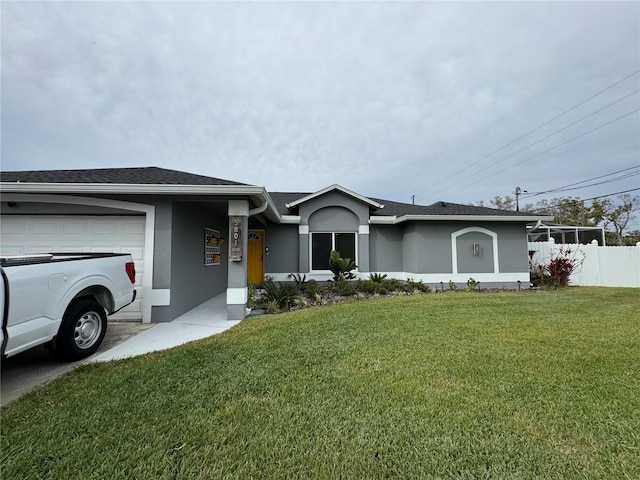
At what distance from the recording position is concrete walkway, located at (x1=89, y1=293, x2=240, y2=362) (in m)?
4.14

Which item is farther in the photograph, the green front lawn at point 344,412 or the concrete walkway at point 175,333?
the concrete walkway at point 175,333

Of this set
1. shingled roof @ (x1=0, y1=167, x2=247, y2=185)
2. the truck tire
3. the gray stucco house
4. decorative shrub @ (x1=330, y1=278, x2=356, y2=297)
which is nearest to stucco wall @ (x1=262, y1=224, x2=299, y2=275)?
the gray stucco house

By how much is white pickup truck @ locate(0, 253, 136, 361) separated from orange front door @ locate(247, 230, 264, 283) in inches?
240

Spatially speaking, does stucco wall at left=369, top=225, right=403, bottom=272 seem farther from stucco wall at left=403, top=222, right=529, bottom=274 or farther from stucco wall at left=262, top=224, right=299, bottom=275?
stucco wall at left=262, top=224, right=299, bottom=275

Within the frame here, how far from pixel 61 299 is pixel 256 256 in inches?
295

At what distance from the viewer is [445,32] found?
787 centimetres

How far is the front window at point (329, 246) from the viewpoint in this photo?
11.0m

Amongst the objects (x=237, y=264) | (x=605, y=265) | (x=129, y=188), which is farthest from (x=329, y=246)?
(x=605, y=265)

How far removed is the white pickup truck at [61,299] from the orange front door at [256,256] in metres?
6.09

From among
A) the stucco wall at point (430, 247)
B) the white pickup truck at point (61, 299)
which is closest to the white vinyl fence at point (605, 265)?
the stucco wall at point (430, 247)

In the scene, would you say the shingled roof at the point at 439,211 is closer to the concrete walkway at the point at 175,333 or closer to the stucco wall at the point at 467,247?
the stucco wall at the point at 467,247

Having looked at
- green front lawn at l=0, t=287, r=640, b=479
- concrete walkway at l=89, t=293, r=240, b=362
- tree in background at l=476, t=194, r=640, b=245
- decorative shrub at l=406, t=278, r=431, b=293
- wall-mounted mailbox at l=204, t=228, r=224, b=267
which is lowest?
concrete walkway at l=89, t=293, r=240, b=362

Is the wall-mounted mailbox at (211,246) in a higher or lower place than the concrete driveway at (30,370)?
higher

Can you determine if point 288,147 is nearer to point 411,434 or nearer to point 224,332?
point 224,332
